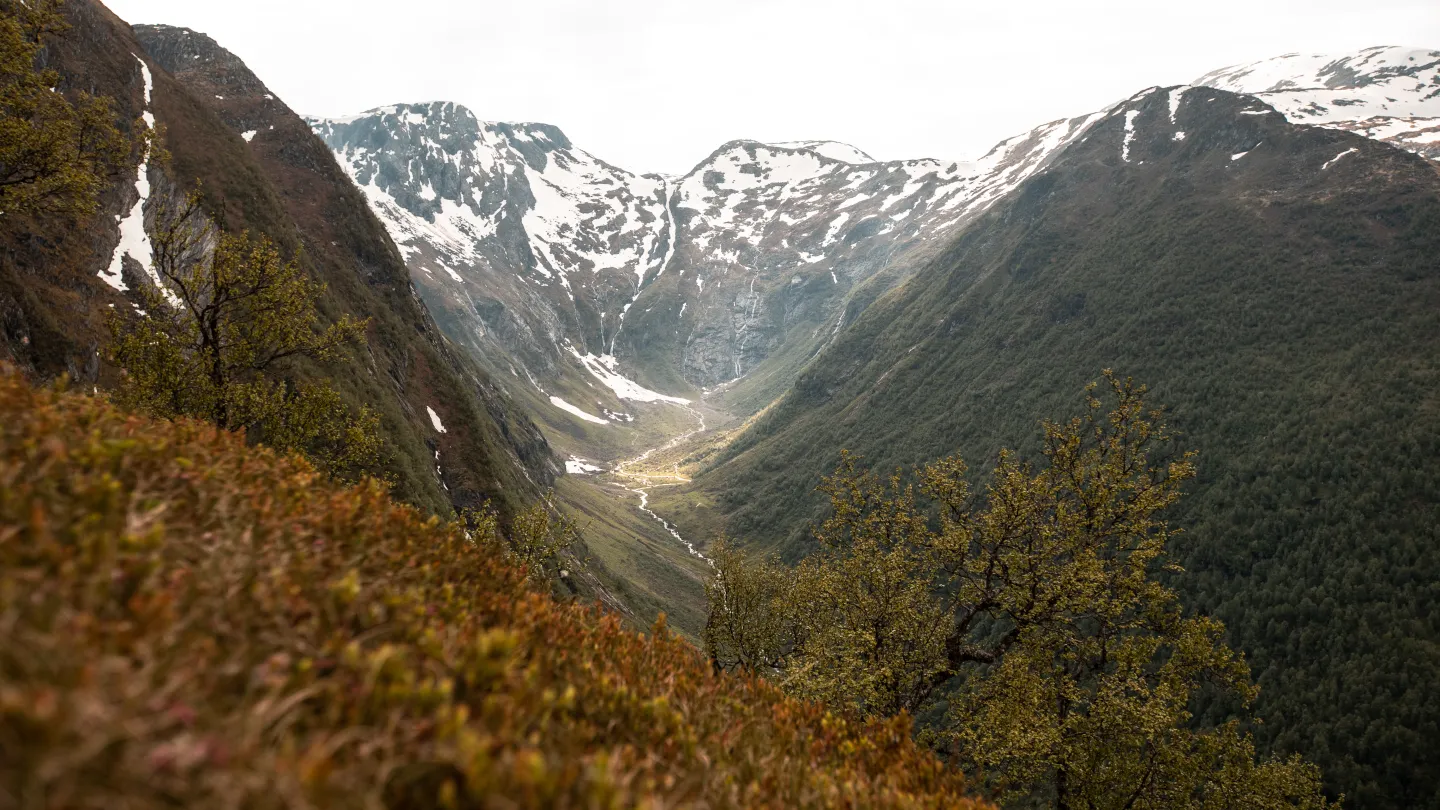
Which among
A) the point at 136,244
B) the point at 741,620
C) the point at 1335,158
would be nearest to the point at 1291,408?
the point at 1335,158

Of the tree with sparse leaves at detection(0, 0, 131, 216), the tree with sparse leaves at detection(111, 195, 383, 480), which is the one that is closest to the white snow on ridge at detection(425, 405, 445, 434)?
the tree with sparse leaves at detection(111, 195, 383, 480)

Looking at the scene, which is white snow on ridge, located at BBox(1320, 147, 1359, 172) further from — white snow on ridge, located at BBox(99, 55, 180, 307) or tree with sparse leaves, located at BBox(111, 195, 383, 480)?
white snow on ridge, located at BBox(99, 55, 180, 307)

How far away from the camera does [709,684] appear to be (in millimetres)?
8148

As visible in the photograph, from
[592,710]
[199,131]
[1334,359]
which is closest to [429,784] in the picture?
[592,710]

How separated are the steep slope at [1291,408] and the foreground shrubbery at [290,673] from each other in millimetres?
111819

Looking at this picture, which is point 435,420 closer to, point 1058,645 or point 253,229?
point 253,229

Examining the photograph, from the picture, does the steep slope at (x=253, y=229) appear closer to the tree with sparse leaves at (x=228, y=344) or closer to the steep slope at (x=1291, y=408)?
the tree with sparse leaves at (x=228, y=344)

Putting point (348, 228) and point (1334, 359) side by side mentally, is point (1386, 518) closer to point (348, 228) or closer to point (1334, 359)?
point (1334, 359)

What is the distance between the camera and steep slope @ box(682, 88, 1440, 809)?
8544 centimetres

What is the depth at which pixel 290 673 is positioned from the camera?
12.4 ft

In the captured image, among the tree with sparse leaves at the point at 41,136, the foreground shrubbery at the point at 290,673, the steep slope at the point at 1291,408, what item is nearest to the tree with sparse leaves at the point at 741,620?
the foreground shrubbery at the point at 290,673

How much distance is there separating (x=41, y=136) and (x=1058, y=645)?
3539 centimetres

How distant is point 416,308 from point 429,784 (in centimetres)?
10286

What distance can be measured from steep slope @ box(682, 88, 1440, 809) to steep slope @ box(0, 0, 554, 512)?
112217 mm
